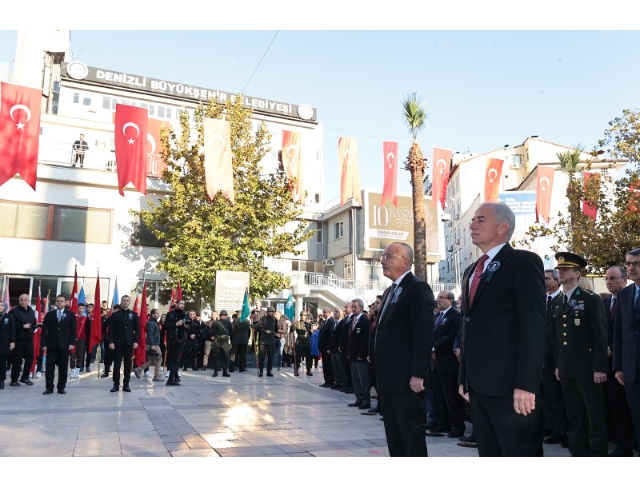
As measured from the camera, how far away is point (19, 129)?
1953 cm

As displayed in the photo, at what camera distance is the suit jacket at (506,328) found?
311cm

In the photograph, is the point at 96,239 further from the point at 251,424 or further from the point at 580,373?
the point at 580,373

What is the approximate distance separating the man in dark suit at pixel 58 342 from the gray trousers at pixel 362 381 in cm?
619

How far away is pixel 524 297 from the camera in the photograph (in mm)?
3213

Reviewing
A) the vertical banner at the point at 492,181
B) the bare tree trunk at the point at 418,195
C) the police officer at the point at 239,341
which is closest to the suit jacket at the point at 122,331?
the police officer at the point at 239,341

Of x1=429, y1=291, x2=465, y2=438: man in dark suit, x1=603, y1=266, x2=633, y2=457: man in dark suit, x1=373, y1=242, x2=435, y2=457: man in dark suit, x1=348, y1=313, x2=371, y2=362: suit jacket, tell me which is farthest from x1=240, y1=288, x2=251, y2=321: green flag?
x1=373, y1=242, x2=435, y2=457: man in dark suit

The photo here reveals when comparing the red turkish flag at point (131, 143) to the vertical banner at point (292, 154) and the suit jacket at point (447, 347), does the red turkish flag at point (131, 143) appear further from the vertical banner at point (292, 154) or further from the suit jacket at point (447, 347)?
the suit jacket at point (447, 347)

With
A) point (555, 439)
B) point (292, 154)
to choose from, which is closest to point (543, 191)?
point (292, 154)

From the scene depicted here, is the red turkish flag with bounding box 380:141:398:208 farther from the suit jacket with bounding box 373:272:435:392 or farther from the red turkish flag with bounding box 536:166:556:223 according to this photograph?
the suit jacket with bounding box 373:272:435:392

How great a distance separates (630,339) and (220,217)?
77.3 ft

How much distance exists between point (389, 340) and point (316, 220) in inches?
1543

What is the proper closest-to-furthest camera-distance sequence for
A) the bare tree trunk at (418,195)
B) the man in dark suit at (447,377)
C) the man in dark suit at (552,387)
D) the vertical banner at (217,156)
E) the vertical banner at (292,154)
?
1. the man in dark suit at (552,387)
2. the man in dark suit at (447,377)
3. the vertical banner at (217,156)
4. the vertical banner at (292,154)
5. the bare tree trunk at (418,195)

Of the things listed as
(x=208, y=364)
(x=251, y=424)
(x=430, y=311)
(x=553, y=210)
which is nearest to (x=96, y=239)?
(x=208, y=364)

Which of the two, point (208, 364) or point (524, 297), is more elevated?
point (524, 297)
